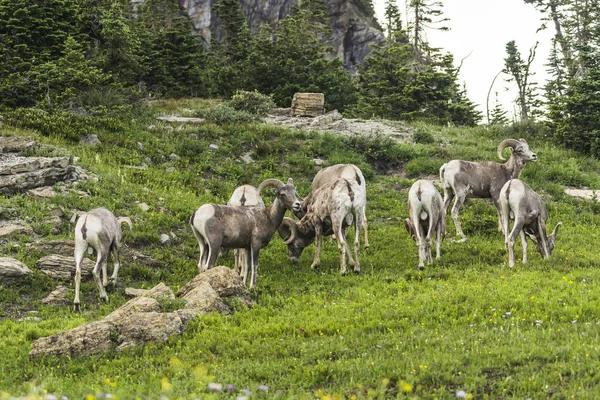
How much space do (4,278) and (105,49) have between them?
21.1 metres

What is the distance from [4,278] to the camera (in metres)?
12.0

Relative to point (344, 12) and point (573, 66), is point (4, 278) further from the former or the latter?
point (344, 12)

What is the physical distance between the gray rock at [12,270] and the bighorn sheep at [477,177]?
11.1 meters

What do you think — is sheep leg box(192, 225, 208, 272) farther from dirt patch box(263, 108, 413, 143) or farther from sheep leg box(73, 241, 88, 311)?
dirt patch box(263, 108, 413, 143)

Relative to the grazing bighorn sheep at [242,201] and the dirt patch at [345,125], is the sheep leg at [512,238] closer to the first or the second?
the grazing bighorn sheep at [242,201]

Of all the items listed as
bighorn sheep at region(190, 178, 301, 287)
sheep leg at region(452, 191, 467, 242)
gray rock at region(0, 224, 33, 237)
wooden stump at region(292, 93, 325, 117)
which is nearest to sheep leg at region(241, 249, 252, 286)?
bighorn sheep at region(190, 178, 301, 287)

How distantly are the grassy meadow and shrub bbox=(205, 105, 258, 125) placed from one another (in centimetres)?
525

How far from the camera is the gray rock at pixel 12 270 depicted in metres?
12.0

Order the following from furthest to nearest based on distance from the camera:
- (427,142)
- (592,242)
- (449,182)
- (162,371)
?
(427,142) < (449,182) < (592,242) < (162,371)

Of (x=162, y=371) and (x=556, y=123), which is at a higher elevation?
(x=556, y=123)

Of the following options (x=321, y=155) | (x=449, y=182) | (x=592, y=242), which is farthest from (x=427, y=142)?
(x=592, y=242)

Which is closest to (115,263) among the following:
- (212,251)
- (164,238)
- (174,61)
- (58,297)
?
(58,297)

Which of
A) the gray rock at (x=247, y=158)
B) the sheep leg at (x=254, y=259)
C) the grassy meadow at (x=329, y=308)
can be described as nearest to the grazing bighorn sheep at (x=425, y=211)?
the grassy meadow at (x=329, y=308)

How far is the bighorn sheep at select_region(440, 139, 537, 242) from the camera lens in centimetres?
1719
